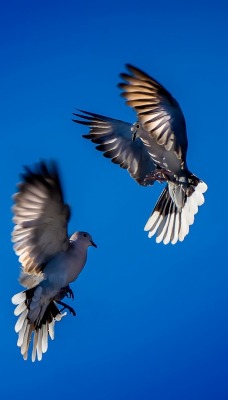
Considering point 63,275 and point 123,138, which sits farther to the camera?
point 123,138

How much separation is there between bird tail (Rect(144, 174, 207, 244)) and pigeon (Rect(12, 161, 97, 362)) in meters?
1.60

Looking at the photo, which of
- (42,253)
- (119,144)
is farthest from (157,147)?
(42,253)

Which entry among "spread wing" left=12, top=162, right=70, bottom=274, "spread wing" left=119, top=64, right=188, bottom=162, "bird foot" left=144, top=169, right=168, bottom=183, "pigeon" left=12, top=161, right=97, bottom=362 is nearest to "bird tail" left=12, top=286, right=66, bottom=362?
"pigeon" left=12, top=161, right=97, bottom=362

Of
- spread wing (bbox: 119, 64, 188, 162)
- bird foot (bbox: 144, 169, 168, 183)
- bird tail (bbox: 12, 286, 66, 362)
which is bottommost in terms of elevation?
bird tail (bbox: 12, 286, 66, 362)

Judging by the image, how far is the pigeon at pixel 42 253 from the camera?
554cm

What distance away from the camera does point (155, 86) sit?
6477 mm

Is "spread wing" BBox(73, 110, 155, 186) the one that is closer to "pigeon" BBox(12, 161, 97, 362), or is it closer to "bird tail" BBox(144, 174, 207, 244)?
"bird tail" BBox(144, 174, 207, 244)

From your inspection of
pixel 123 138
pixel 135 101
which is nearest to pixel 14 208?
pixel 135 101

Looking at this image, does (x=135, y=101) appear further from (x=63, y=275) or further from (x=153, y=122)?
(x=63, y=275)

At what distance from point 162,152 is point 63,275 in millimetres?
2005

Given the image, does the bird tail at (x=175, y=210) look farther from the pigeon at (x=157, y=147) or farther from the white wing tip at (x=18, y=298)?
the white wing tip at (x=18, y=298)

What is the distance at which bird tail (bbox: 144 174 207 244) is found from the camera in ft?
24.3

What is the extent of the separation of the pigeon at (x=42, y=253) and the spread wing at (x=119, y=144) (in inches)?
89.6

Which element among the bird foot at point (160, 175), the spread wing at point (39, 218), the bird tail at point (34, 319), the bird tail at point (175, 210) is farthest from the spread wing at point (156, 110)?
the bird tail at point (34, 319)
